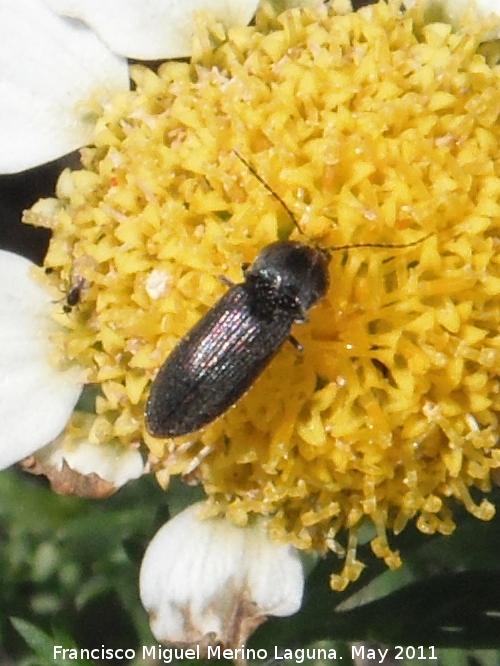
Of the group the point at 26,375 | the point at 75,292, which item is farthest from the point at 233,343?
the point at 26,375

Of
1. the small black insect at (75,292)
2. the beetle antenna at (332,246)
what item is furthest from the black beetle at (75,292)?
A: the beetle antenna at (332,246)

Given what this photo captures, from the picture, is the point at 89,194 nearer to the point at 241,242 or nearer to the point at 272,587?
Answer: the point at 241,242

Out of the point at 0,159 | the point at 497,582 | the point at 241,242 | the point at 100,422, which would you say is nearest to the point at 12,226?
the point at 0,159

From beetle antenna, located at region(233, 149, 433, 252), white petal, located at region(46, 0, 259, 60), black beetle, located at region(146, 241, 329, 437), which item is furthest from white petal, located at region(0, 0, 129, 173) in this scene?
black beetle, located at region(146, 241, 329, 437)

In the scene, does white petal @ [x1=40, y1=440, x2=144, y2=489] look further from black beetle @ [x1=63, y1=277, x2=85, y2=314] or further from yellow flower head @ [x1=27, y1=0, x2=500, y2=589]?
black beetle @ [x1=63, y1=277, x2=85, y2=314]

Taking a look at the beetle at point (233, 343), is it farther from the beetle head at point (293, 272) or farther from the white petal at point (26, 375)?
the white petal at point (26, 375)
